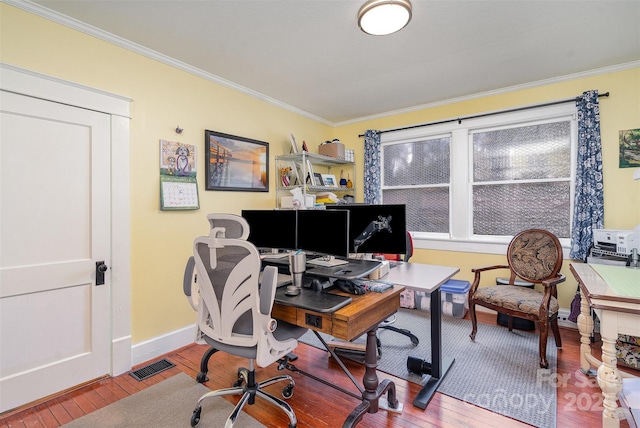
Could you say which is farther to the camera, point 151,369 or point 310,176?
point 310,176

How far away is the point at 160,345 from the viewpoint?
101 inches

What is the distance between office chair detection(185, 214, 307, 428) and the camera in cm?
154

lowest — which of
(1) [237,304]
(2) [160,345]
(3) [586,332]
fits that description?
(2) [160,345]

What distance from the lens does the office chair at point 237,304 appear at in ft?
5.07

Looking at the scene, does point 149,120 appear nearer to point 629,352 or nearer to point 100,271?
point 100,271

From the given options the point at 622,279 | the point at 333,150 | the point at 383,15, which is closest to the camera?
the point at 622,279

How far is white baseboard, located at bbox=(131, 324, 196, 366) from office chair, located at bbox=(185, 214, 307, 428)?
0.87 m

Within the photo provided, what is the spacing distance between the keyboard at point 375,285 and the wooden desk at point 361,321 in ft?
0.09

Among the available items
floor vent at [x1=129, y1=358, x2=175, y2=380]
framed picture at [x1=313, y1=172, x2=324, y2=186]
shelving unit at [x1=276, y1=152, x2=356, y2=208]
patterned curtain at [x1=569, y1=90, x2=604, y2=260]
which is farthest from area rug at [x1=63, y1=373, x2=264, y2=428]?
patterned curtain at [x1=569, y1=90, x2=604, y2=260]

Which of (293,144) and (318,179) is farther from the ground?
(293,144)

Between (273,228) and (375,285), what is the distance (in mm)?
990

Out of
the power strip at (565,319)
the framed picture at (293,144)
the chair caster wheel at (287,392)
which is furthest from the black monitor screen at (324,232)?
the power strip at (565,319)

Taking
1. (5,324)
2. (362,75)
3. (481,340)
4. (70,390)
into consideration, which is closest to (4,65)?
(5,324)

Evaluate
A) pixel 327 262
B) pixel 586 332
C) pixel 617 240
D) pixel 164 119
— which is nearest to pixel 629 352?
pixel 586 332
